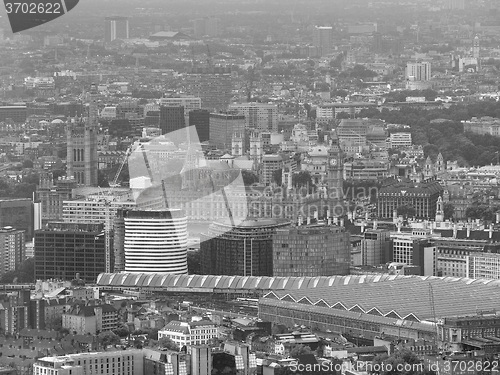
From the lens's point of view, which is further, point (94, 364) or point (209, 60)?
point (209, 60)

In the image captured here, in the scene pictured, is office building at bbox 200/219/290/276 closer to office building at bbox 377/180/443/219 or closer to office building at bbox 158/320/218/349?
office building at bbox 158/320/218/349

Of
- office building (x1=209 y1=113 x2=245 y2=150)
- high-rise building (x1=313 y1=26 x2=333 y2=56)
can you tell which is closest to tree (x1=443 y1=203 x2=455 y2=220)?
office building (x1=209 y1=113 x2=245 y2=150)

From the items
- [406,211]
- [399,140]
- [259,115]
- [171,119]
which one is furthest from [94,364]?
[259,115]

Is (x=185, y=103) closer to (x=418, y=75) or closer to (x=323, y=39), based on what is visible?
(x=418, y=75)

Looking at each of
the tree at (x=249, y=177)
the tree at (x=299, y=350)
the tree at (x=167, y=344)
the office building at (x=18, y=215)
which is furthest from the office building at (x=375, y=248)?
the tree at (x=299, y=350)

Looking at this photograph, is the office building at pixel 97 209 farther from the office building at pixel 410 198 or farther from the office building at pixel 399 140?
the office building at pixel 399 140

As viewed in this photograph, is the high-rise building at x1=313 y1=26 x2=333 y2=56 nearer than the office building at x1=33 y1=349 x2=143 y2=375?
No

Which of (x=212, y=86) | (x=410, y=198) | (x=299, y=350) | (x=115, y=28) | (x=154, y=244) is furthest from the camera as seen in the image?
(x=115, y=28)
